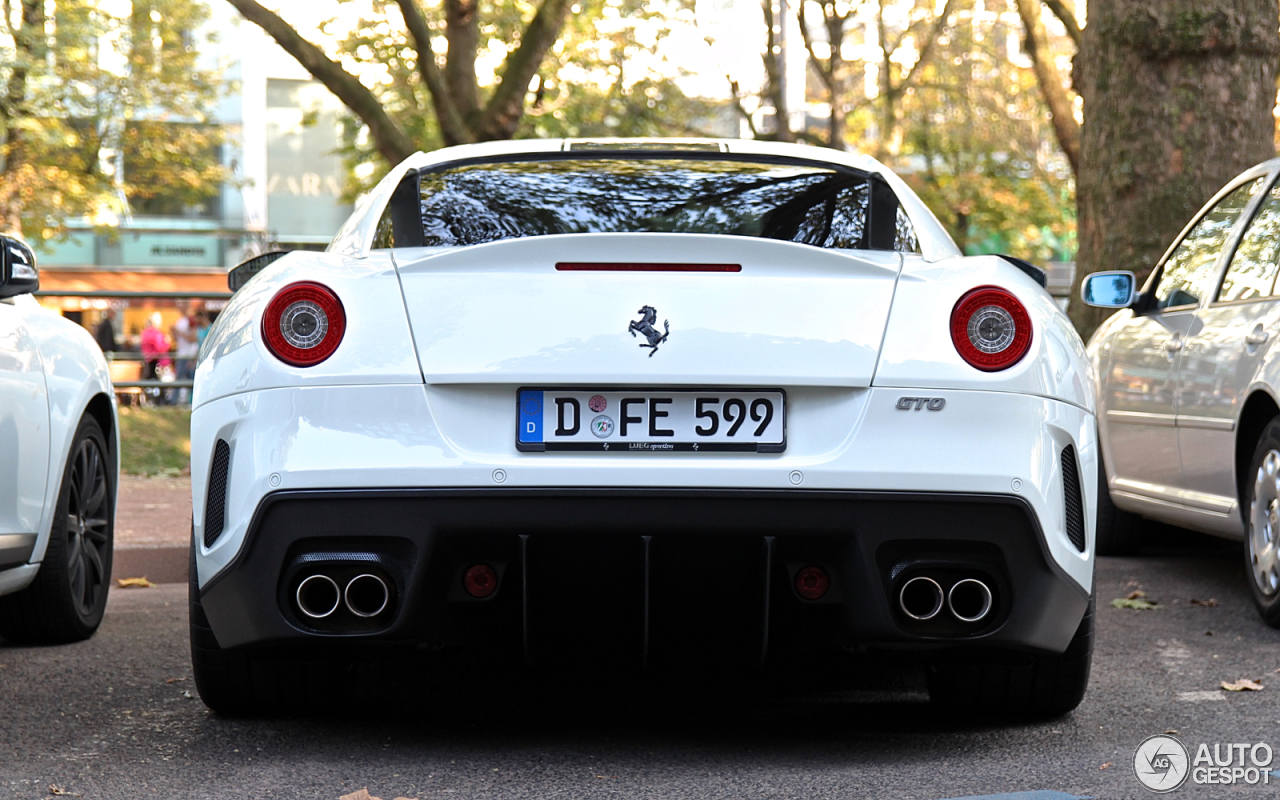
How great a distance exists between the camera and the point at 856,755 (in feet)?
12.3

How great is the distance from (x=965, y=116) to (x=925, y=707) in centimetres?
3127

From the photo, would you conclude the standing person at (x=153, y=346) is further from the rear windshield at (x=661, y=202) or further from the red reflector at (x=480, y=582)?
the red reflector at (x=480, y=582)

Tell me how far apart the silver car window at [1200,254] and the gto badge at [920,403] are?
11.2 ft

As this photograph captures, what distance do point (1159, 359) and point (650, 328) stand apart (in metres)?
3.93

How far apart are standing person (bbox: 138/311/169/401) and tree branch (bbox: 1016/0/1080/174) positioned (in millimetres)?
8361

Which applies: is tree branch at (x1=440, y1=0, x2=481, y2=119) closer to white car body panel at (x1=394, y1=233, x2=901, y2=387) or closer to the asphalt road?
the asphalt road

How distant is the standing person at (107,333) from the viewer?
16953 mm

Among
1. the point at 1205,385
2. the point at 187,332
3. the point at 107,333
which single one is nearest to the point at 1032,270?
the point at 1205,385

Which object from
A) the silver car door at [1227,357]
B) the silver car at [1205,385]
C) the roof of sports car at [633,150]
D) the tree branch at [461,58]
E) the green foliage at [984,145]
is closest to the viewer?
the roof of sports car at [633,150]

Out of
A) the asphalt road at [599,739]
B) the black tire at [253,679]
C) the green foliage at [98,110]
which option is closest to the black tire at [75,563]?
the asphalt road at [599,739]

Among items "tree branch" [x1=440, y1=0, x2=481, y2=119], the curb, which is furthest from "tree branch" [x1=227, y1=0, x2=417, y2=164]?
the curb

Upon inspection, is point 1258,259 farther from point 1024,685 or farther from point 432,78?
point 432,78

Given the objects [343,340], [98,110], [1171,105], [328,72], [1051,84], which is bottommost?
[343,340]

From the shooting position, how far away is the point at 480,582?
11.8ft
